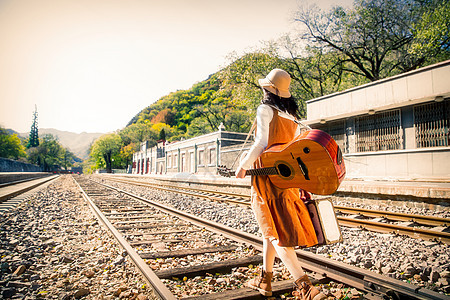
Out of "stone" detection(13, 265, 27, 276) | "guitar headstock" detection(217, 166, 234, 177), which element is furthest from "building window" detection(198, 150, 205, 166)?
"guitar headstock" detection(217, 166, 234, 177)

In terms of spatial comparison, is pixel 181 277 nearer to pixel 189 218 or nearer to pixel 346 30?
pixel 189 218

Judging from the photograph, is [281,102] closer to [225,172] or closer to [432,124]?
[225,172]

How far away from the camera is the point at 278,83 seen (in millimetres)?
2279

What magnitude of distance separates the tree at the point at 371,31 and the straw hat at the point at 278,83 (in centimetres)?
2494

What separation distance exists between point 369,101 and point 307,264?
46.3 feet

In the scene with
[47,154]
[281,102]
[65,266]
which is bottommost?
[65,266]

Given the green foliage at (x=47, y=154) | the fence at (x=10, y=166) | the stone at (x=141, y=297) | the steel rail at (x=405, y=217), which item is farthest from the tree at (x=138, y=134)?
the stone at (x=141, y=297)

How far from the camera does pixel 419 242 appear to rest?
14.0ft

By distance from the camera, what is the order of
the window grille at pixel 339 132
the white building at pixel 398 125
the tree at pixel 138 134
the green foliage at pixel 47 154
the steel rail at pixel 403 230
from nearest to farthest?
the steel rail at pixel 403 230, the white building at pixel 398 125, the window grille at pixel 339 132, the tree at pixel 138 134, the green foliage at pixel 47 154

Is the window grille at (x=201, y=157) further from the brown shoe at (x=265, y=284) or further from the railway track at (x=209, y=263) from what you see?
the brown shoe at (x=265, y=284)

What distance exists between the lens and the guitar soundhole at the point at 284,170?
2.09m

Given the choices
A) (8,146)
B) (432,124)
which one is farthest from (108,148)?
(432,124)

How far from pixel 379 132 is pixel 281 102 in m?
13.7

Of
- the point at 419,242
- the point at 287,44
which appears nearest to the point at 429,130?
the point at 419,242
